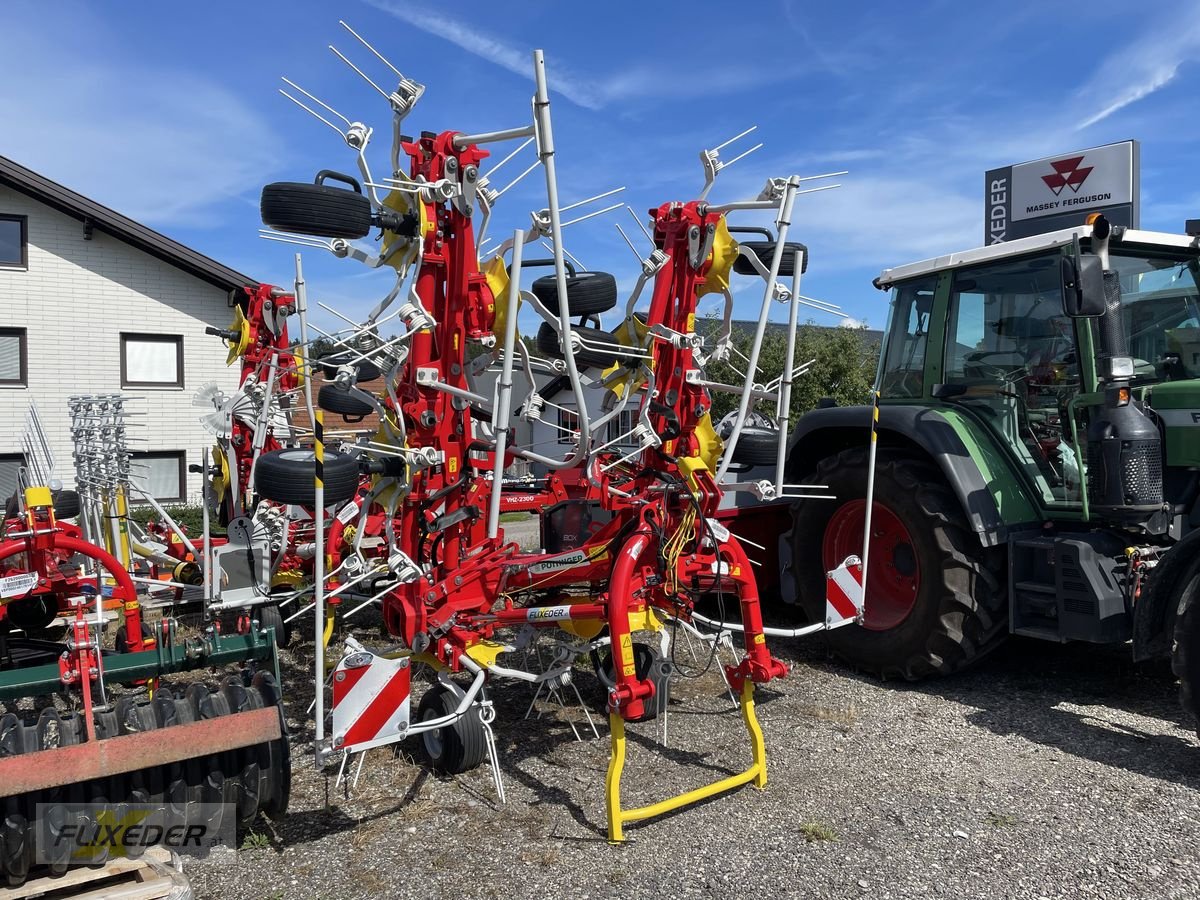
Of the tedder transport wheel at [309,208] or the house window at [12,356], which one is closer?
the tedder transport wheel at [309,208]

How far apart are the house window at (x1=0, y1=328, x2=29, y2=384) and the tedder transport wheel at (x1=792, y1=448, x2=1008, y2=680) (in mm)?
13968

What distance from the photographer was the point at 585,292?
432 centimetres

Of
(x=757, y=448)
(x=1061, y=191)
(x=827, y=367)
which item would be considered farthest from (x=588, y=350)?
(x=827, y=367)

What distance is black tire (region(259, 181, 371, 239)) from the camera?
3.53 m

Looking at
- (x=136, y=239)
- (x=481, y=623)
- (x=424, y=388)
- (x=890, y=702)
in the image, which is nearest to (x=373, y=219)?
(x=424, y=388)

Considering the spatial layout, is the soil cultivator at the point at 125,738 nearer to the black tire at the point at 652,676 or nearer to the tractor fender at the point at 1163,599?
the black tire at the point at 652,676

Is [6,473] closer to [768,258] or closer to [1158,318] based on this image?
[768,258]

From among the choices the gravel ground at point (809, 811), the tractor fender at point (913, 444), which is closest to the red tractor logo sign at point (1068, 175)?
the tractor fender at point (913, 444)

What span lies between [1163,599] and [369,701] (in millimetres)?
3388

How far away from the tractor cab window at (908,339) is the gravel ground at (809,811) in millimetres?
1894

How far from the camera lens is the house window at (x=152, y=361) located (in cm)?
1581

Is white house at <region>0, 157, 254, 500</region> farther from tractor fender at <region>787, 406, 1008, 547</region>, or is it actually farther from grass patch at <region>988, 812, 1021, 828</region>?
grass patch at <region>988, 812, 1021, 828</region>

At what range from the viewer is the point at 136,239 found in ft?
50.6

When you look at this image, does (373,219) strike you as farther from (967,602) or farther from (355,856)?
(967,602)
